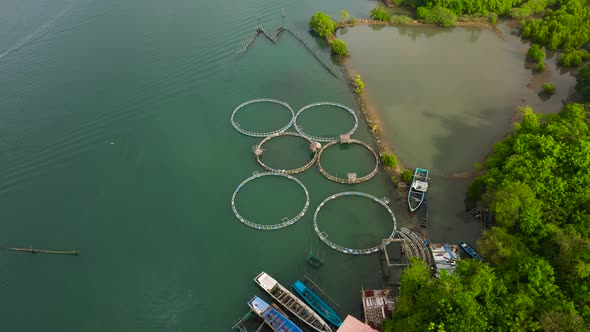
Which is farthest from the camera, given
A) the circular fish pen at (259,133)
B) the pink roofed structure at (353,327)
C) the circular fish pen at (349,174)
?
the circular fish pen at (259,133)

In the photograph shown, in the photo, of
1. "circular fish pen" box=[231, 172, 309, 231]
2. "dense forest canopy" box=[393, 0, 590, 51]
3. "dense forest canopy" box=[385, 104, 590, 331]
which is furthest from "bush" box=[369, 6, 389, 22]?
"circular fish pen" box=[231, 172, 309, 231]

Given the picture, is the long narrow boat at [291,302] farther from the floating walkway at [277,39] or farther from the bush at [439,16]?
the bush at [439,16]

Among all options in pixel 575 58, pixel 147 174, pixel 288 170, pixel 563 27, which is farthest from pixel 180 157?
pixel 563 27

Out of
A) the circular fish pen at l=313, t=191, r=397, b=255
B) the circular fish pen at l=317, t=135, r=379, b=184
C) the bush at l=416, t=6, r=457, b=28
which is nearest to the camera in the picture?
the circular fish pen at l=313, t=191, r=397, b=255

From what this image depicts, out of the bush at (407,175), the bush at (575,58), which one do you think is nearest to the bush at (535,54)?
the bush at (575,58)

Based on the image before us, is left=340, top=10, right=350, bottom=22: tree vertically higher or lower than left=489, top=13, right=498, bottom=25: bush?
higher

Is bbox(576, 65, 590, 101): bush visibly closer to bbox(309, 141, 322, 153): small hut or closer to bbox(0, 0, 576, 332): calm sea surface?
bbox(0, 0, 576, 332): calm sea surface

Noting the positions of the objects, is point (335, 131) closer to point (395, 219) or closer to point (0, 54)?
point (395, 219)

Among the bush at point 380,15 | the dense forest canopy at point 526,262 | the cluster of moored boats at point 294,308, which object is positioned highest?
the bush at point 380,15
